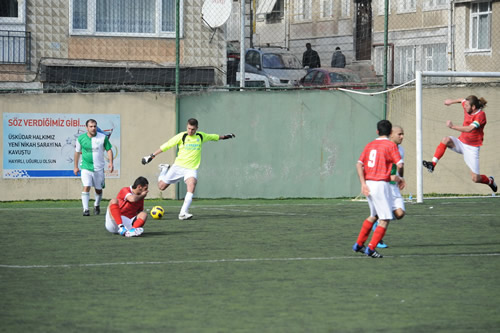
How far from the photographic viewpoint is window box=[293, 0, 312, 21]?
1692 inches

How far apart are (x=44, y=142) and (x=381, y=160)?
10782mm

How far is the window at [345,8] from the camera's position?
4503 cm

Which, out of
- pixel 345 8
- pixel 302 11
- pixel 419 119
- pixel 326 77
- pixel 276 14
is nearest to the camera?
pixel 419 119

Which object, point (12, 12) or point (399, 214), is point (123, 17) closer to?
point (12, 12)

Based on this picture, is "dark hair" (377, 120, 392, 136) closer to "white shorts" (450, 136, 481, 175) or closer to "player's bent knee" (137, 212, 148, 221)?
"player's bent knee" (137, 212, 148, 221)

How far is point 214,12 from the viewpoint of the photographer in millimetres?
27328

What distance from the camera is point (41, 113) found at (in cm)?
1969

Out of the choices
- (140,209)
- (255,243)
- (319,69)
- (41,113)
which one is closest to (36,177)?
(41,113)

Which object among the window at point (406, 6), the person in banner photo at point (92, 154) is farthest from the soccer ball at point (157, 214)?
the window at point (406, 6)

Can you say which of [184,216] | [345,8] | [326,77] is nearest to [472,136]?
[184,216]

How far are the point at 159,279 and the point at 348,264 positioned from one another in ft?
7.40

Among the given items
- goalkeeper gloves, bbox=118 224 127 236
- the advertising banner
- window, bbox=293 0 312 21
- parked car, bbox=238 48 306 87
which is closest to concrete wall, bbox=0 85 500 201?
the advertising banner

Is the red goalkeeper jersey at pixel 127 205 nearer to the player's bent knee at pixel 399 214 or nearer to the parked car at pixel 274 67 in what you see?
the player's bent knee at pixel 399 214

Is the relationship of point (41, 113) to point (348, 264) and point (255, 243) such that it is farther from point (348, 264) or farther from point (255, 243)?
point (348, 264)
